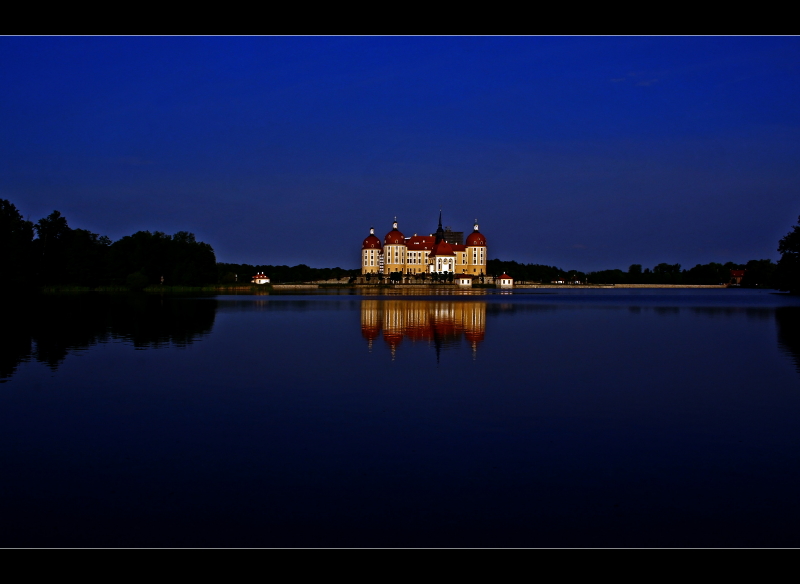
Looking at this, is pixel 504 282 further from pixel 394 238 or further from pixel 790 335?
pixel 790 335

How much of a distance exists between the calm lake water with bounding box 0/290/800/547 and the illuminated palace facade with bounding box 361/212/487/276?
365ft

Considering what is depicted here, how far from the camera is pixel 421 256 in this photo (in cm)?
13375

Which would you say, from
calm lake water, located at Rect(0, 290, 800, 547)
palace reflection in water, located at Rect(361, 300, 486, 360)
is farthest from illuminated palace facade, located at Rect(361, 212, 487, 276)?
calm lake water, located at Rect(0, 290, 800, 547)

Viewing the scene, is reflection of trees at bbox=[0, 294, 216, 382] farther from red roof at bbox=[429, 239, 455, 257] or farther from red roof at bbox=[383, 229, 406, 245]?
red roof at bbox=[383, 229, 406, 245]

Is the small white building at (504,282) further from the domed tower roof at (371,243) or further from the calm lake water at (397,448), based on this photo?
the calm lake water at (397,448)

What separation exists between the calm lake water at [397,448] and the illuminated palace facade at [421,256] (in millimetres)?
111274

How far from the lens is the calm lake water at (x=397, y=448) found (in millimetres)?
6238

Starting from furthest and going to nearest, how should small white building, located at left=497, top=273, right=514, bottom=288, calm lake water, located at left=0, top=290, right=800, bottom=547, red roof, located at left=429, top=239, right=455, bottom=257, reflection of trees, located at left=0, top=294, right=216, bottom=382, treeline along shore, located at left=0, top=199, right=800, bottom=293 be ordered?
red roof, located at left=429, top=239, right=455, bottom=257
small white building, located at left=497, top=273, right=514, bottom=288
treeline along shore, located at left=0, top=199, right=800, bottom=293
reflection of trees, located at left=0, top=294, right=216, bottom=382
calm lake water, located at left=0, top=290, right=800, bottom=547

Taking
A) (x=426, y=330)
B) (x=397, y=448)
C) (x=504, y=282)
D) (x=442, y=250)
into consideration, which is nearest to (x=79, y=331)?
(x=426, y=330)

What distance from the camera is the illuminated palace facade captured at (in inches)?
5138

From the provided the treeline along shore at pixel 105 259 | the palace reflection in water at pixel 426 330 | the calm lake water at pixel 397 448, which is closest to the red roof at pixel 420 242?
the treeline along shore at pixel 105 259

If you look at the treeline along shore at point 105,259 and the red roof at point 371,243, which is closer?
the treeline along shore at point 105,259
